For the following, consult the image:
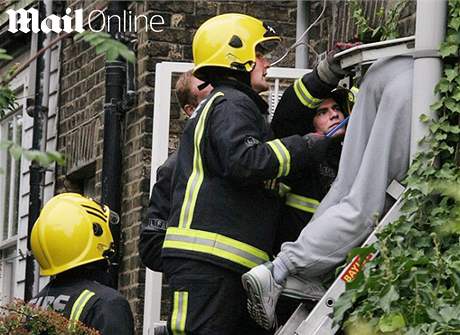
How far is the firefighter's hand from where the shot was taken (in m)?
6.34

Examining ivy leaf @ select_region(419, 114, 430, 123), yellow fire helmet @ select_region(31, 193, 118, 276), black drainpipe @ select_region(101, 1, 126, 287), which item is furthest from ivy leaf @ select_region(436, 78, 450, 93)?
black drainpipe @ select_region(101, 1, 126, 287)

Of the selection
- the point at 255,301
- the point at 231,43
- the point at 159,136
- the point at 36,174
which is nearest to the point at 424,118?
the point at 255,301

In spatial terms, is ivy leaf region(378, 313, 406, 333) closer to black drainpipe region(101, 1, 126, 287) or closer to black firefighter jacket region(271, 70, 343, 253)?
black firefighter jacket region(271, 70, 343, 253)

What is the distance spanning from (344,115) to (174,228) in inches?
34.5

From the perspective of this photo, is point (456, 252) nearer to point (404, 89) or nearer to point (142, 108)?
point (404, 89)

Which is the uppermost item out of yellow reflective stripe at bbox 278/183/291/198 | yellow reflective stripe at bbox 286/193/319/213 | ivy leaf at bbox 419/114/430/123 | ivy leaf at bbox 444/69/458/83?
ivy leaf at bbox 444/69/458/83

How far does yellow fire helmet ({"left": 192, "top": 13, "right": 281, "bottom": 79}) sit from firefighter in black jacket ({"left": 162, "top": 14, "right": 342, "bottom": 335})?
19cm

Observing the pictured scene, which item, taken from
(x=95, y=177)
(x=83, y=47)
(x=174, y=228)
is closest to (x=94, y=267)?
(x=174, y=228)

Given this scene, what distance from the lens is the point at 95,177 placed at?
1174 cm

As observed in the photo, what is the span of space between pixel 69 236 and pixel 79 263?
0.67 ft

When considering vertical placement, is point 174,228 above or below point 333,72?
below

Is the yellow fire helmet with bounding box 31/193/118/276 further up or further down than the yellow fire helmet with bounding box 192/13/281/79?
further down

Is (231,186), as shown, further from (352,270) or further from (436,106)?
(436,106)

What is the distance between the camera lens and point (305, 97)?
652 centimetres
